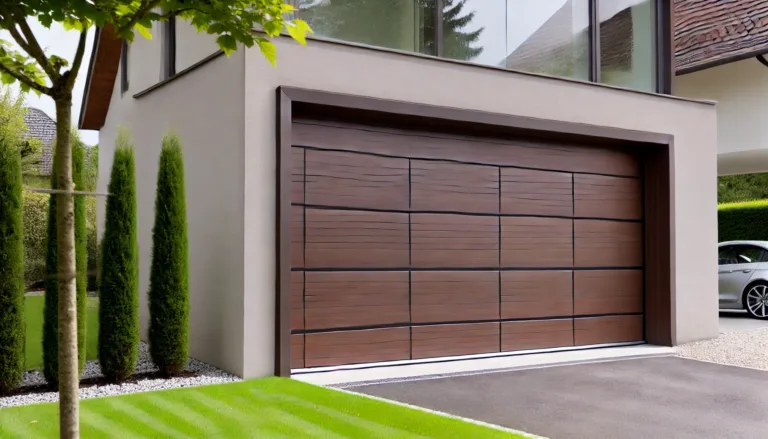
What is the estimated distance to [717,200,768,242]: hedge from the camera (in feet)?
59.4

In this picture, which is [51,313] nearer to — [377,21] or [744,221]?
[377,21]

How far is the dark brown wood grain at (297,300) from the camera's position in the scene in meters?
7.57

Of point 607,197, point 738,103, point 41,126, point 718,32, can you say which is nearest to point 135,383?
point 607,197

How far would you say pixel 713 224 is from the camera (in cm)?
1066

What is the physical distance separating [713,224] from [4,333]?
31.0 ft

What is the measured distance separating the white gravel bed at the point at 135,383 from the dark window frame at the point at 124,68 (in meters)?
5.91

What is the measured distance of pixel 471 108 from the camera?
28.2 feet

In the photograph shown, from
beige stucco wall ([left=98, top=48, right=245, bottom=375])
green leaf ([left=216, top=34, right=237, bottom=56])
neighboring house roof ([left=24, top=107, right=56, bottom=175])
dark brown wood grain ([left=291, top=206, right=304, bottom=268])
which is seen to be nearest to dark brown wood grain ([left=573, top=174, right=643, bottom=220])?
dark brown wood grain ([left=291, top=206, right=304, bottom=268])

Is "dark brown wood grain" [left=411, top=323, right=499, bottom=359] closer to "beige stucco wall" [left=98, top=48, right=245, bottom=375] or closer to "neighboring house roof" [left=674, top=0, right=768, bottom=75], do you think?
"beige stucco wall" [left=98, top=48, right=245, bottom=375]

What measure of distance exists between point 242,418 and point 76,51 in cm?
324

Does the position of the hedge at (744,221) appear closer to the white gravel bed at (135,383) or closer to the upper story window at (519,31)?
the upper story window at (519,31)

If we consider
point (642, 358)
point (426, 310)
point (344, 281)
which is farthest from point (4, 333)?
point (642, 358)

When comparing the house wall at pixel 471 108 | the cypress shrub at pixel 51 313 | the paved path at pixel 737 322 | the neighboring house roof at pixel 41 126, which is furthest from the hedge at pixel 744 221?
the neighboring house roof at pixel 41 126

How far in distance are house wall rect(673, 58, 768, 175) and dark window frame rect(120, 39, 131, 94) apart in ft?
37.5
